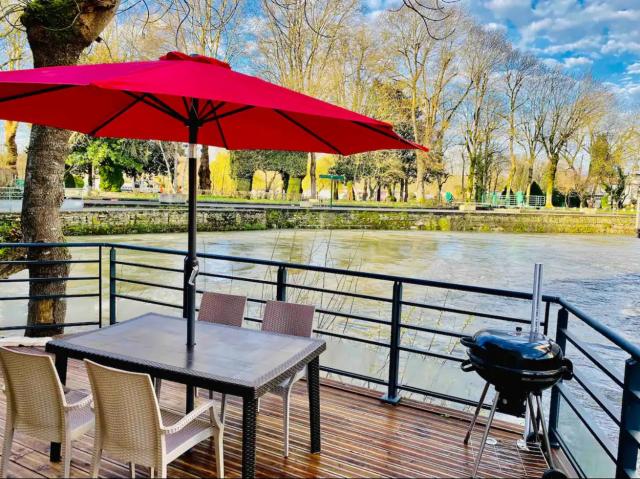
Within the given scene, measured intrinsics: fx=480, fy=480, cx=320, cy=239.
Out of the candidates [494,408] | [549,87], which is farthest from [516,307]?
[549,87]

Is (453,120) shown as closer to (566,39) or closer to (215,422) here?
(566,39)

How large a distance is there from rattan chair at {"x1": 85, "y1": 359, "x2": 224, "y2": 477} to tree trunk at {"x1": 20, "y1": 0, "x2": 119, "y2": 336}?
3.03m

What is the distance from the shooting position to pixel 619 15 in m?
34.3

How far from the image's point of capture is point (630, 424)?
181 centimetres

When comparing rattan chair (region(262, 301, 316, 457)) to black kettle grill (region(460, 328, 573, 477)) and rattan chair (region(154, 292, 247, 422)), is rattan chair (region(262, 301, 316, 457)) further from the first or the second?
black kettle grill (region(460, 328, 573, 477))

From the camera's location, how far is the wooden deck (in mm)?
2396

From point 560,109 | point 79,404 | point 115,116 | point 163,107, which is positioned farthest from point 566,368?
point 560,109

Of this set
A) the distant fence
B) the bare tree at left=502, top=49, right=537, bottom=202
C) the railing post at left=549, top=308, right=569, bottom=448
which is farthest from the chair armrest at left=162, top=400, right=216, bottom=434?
the bare tree at left=502, top=49, right=537, bottom=202

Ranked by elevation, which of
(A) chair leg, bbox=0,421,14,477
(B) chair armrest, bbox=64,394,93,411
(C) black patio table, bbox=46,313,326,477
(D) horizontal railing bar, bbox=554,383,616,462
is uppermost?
(C) black patio table, bbox=46,313,326,477

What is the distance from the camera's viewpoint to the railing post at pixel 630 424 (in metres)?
1.79

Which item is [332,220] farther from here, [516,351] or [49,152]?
[516,351]

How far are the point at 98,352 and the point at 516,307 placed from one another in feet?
32.8

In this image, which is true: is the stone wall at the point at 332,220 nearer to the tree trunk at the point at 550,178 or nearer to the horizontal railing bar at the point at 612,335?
the tree trunk at the point at 550,178

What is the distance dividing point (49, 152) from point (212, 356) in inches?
136
